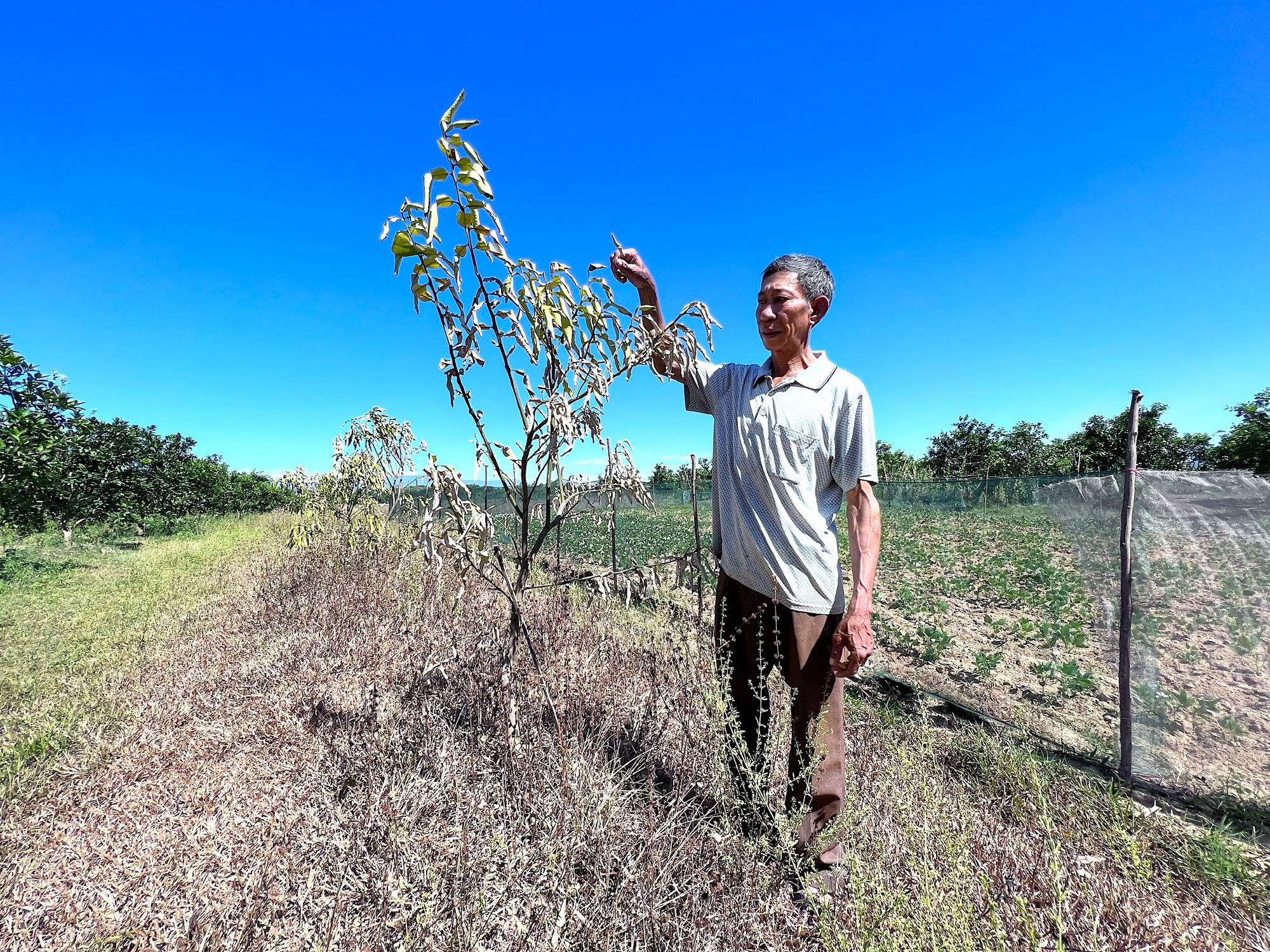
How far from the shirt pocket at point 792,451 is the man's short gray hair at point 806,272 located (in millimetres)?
448

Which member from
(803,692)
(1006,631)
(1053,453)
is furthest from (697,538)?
(1053,453)

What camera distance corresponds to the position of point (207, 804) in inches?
74.4

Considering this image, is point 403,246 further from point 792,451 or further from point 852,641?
point 852,641

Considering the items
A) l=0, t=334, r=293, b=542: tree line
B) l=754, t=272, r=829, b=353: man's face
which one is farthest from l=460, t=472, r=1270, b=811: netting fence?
l=0, t=334, r=293, b=542: tree line

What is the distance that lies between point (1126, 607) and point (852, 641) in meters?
2.17

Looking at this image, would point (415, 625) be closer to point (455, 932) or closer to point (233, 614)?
point (233, 614)

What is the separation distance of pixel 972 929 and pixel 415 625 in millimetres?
3386

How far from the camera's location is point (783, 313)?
154 centimetres

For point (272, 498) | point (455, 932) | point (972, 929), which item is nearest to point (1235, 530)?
point (972, 929)

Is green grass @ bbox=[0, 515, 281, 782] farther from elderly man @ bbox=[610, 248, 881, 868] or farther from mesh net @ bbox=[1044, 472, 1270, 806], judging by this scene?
mesh net @ bbox=[1044, 472, 1270, 806]

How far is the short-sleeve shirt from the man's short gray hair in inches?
9.0

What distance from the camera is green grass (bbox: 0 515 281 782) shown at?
8.34ft

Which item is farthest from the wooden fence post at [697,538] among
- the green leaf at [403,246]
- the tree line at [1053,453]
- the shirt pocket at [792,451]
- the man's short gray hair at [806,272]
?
the tree line at [1053,453]

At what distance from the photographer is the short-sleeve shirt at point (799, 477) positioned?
1481mm
